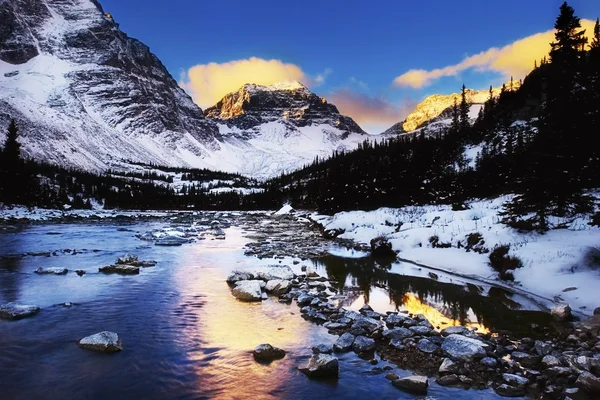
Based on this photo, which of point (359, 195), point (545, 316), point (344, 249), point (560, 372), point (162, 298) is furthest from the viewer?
point (359, 195)

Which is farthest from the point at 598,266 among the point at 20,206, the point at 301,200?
the point at 301,200

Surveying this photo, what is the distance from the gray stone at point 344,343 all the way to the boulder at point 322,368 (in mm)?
1133

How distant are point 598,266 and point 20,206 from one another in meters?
90.9

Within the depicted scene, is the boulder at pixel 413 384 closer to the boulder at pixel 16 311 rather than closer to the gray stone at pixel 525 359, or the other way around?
the gray stone at pixel 525 359

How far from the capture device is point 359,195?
6525 cm

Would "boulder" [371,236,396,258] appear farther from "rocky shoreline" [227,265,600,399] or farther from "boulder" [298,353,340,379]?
"boulder" [298,353,340,379]

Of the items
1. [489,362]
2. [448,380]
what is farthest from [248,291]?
[489,362]

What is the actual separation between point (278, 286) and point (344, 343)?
659 cm

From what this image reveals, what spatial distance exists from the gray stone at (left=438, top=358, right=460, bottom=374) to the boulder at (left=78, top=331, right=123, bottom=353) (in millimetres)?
7974

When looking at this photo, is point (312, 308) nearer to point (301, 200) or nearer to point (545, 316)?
point (545, 316)

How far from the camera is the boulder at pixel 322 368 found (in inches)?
353

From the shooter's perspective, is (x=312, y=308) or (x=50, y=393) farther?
(x=312, y=308)

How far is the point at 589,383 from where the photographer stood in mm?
7918

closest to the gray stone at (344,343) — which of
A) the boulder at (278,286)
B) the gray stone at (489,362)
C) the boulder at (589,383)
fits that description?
the gray stone at (489,362)
